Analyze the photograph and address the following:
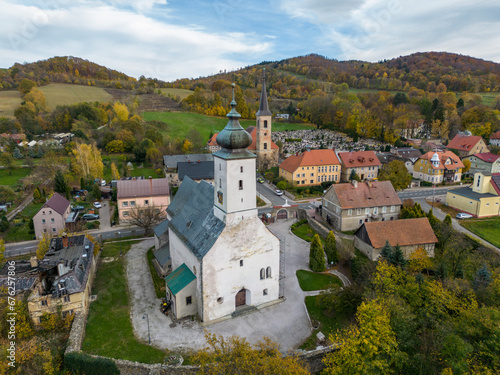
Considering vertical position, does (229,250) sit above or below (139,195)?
above

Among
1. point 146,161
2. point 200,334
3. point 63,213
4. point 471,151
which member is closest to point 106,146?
point 146,161

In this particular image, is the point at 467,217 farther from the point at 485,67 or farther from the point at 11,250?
the point at 485,67

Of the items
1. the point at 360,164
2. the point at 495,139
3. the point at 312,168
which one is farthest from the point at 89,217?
the point at 495,139

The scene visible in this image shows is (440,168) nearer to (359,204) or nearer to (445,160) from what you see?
(445,160)

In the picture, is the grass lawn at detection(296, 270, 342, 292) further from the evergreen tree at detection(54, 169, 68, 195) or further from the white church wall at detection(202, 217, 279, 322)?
the evergreen tree at detection(54, 169, 68, 195)

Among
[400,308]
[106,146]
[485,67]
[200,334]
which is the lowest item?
[200,334]

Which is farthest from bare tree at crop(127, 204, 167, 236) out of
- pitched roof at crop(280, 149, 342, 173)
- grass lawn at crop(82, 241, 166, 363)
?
pitched roof at crop(280, 149, 342, 173)

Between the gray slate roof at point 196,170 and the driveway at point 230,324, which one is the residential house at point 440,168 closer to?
the gray slate roof at point 196,170
